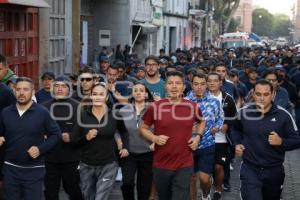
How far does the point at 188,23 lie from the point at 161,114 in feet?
145

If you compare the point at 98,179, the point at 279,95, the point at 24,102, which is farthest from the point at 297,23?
the point at 24,102

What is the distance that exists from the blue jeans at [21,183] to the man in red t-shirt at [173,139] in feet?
4.07

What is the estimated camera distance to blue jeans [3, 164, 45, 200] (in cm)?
663

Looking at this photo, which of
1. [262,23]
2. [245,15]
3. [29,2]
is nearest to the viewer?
[29,2]

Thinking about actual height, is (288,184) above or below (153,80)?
below

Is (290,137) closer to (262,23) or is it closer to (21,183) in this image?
(21,183)

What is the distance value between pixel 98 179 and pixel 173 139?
1.23 meters

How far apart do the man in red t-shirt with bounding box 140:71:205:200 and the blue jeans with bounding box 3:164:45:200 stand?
48.8 inches

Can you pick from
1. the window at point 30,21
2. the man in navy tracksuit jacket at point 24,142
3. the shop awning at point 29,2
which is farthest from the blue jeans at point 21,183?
the window at point 30,21

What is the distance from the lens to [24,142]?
6.59 meters

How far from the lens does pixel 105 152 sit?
23.4 ft

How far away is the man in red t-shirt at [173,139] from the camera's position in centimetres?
647

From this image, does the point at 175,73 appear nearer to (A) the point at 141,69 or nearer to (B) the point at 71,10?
(A) the point at 141,69

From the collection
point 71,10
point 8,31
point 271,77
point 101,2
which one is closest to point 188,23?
point 101,2
